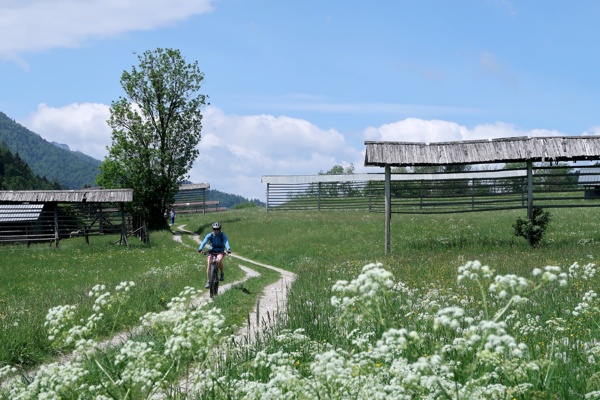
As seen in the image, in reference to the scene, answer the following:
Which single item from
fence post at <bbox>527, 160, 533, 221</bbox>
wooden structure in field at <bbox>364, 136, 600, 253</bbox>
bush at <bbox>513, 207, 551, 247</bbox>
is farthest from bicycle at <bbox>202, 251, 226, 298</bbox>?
fence post at <bbox>527, 160, 533, 221</bbox>

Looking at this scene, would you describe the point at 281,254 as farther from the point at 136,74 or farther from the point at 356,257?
the point at 136,74

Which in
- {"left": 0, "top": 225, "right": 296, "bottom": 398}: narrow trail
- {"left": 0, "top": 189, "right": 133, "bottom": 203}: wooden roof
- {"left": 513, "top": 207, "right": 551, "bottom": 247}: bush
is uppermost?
{"left": 0, "top": 189, "right": 133, "bottom": 203}: wooden roof

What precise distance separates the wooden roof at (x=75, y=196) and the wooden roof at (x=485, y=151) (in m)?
18.6

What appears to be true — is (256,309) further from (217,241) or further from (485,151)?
(485,151)

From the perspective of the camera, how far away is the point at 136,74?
1738 inches

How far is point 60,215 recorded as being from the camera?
40406 millimetres

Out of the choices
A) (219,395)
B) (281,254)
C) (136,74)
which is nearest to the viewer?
(219,395)

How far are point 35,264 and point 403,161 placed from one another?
16772 millimetres

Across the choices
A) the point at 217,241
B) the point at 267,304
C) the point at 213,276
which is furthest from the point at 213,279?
the point at 267,304

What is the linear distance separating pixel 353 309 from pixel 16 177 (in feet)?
343

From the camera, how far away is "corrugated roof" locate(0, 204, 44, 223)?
4168cm

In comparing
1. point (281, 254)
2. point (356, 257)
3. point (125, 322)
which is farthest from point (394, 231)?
Result: point (125, 322)

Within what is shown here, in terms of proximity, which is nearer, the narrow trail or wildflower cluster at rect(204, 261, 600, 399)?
wildflower cluster at rect(204, 261, 600, 399)

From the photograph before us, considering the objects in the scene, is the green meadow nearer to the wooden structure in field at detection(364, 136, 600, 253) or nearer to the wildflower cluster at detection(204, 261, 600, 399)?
the wildflower cluster at detection(204, 261, 600, 399)
